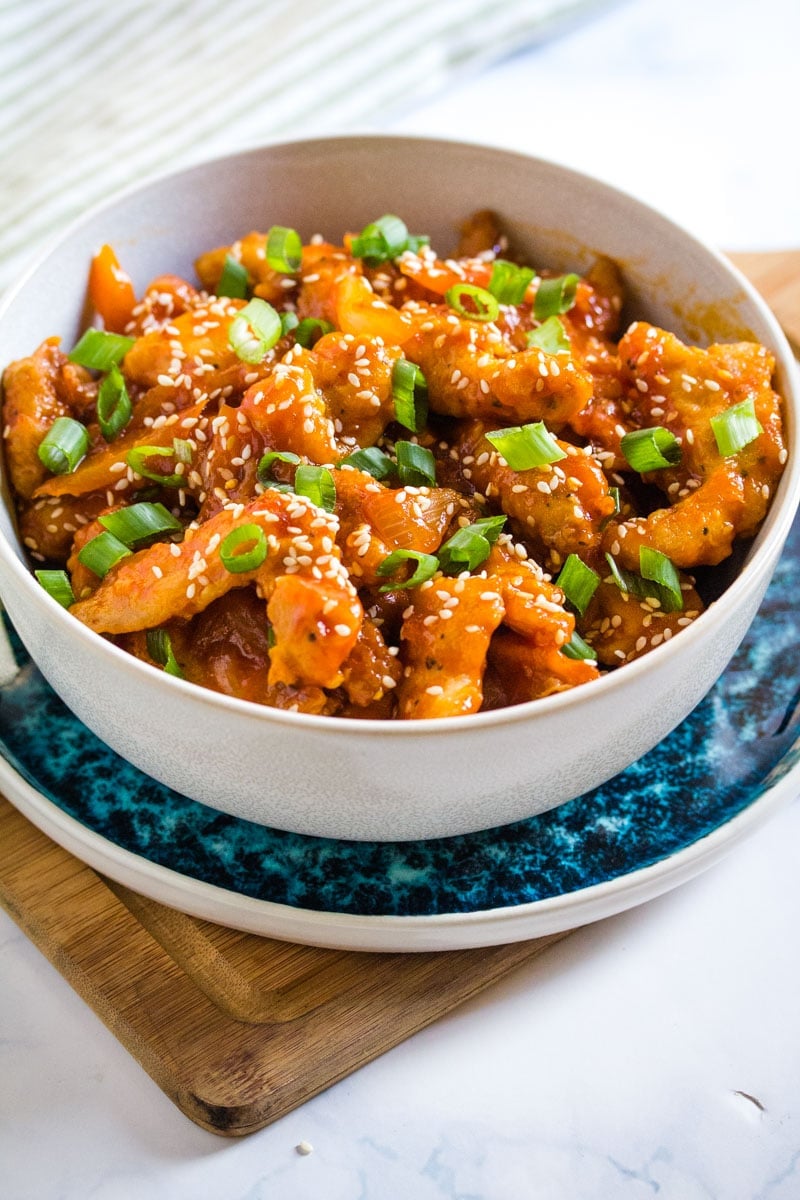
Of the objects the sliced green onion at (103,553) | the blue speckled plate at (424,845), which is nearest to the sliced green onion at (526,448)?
the blue speckled plate at (424,845)

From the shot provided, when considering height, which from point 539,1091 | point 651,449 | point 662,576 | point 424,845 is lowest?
point 539,1091

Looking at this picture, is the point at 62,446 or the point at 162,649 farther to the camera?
the point at 62,446

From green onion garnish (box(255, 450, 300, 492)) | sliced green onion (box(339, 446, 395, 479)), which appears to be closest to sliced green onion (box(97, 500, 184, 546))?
green onion garnish (box(255, 450, 300, 492))

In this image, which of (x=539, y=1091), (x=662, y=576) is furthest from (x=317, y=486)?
(x=539, y=1091)

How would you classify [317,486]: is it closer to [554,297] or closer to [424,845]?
[424,845]

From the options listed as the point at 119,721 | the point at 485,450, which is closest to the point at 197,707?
the point at 119,721
